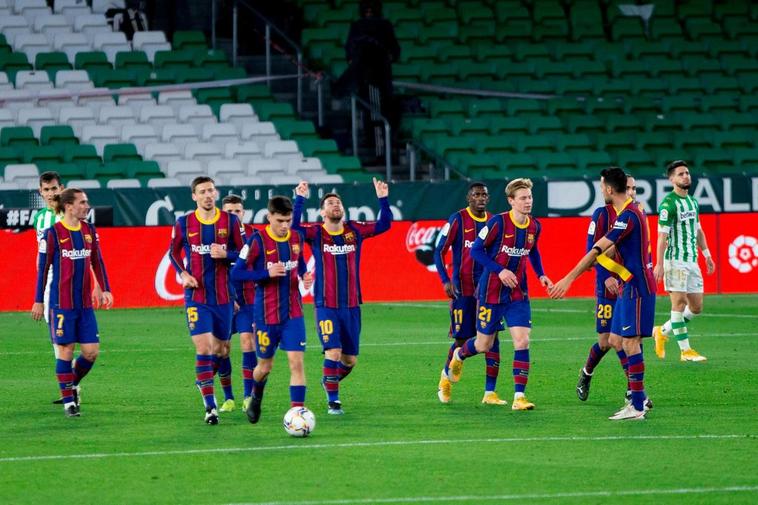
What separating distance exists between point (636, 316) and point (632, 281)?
11.8 inches

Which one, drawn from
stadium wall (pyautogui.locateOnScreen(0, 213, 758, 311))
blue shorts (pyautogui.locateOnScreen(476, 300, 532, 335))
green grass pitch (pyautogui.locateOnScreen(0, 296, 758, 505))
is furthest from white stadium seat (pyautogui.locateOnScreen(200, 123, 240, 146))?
blue shorts (pyautogui.locateOnScreen(476, 300, 532, 335))

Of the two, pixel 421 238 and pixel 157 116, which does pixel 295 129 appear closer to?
pixel 157 116

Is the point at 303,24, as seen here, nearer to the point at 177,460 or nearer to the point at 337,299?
the point at 337,299

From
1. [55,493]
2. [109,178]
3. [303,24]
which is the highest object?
[303,24]

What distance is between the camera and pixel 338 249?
13.2 m

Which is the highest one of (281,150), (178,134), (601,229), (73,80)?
(73,80)

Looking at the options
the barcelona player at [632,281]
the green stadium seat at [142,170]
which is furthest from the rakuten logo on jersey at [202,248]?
A: the green stadium seat at [142,170]

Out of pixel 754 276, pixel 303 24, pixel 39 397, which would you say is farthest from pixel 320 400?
pixel 303 24

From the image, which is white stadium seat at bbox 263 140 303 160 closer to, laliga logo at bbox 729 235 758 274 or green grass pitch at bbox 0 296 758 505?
laliga logo at bbox 729 235 758 274

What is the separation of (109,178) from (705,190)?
36.6 feet

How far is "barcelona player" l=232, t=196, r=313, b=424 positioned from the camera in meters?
11.8

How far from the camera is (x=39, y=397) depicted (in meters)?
14.3

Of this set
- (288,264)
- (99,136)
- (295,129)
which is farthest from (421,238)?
(288,264)

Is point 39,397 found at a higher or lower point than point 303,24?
lower
